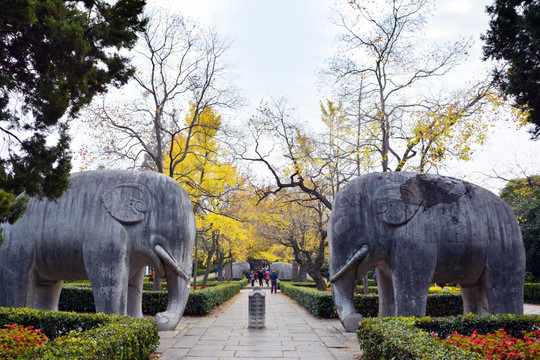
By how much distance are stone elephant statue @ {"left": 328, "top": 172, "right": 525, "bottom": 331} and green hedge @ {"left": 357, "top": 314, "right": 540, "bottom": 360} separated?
90cm

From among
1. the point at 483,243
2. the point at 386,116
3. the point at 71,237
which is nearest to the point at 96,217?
the point at 71,237

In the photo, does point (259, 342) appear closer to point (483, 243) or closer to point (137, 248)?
point (137, 248)

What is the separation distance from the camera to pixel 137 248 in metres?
Answer: 7.37

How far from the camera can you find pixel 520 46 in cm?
544

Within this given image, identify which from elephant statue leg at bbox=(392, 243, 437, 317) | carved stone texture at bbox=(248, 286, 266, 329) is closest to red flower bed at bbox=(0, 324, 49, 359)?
elephant statue leg at bbox=(392, 243, 437, 317)

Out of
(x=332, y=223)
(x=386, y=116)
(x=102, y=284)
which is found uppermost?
(x=386, y=116)

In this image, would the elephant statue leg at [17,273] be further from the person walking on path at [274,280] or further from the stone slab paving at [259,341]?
the person walking on path at [274,280]

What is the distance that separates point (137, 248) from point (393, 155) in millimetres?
9759

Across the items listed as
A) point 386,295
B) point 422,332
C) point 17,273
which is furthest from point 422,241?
point 17,273

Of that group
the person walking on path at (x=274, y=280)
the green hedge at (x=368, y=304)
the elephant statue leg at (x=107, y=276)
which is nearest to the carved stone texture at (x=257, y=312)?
the green hedge at (x=368, y=304)

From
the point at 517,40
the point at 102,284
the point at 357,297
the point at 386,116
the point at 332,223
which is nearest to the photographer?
the point at 517,40

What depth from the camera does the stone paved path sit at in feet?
23.3

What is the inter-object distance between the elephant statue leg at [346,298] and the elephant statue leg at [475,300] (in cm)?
212

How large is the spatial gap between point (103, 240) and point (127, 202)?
2.35 ft
